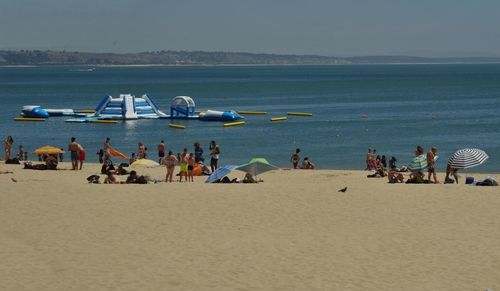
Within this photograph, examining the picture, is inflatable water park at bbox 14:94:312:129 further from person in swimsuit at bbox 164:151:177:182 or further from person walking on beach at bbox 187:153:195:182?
person in swimsuit at bbox 164:151:177:182

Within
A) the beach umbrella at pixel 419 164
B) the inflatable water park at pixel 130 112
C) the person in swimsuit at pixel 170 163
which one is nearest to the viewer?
the beach umbrella at pixel 419 164

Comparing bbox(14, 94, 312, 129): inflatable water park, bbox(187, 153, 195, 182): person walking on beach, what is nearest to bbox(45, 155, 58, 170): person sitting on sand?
bbox(187, 153, 195, 182): person walking on beach

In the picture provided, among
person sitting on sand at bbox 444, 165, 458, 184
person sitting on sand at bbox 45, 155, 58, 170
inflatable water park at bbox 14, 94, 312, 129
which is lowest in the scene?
person sitting on sand at bbox 444, 165, 458, 184

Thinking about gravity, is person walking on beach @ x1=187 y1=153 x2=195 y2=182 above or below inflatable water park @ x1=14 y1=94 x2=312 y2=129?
below

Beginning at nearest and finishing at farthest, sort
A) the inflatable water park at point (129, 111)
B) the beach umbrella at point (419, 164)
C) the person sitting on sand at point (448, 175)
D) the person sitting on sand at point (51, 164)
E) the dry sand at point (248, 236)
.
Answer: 1. the dry sand at point (248, 236)
2. the beach umbrella at point (419, 164)
3. the person sitting on sand at point (448, 175)
4. the person sitting on sand at point (51, 164)
5. the inflatable water park at point (129, 111)

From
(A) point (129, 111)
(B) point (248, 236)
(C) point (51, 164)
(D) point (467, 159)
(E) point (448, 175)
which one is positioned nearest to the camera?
(B) point (248, 236)

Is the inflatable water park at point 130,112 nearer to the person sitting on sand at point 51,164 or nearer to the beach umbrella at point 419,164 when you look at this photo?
the person sitting on sand at point 51,164

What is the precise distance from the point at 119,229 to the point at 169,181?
24.1ft

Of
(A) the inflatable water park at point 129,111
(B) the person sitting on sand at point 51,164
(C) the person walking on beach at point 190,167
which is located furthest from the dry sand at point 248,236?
(A) the inflatable water park at point 129,111

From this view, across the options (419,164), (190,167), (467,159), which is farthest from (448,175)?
(190,167)

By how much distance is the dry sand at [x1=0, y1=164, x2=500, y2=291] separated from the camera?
44.9 ft

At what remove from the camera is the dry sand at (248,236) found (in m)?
13.7

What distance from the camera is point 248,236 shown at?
1677cm

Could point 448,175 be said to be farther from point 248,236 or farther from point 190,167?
point 248,236
